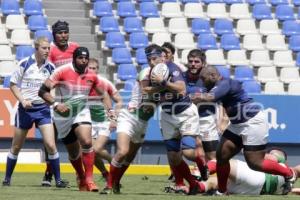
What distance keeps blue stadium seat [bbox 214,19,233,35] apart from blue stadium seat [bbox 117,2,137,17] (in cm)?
223

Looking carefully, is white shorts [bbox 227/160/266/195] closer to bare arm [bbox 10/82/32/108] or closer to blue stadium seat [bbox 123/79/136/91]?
bare arm [bbox 10/82/32/108]

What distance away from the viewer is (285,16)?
26.8 meters

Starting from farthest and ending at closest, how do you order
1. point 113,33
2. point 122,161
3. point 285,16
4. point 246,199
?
point 285,16
point 113,33
point 122,161
point 246,199

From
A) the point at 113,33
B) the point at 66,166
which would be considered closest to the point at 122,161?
the point at 66,166

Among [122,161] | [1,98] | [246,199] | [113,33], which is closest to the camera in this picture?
[246,199]

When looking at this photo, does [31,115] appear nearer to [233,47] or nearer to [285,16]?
[233,47]

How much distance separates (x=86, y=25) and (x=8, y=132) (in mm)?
5423

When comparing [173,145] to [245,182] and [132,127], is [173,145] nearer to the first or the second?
[132,127]

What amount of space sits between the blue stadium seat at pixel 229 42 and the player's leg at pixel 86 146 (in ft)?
39.8

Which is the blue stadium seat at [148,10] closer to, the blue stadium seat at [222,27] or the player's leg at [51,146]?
the blue stadium seat at [222,27]

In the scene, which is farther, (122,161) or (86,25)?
(86,25)

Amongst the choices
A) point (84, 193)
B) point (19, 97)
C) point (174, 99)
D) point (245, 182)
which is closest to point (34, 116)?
point (19, 97)

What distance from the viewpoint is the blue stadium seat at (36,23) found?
2362cm

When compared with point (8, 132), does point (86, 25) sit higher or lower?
higher
